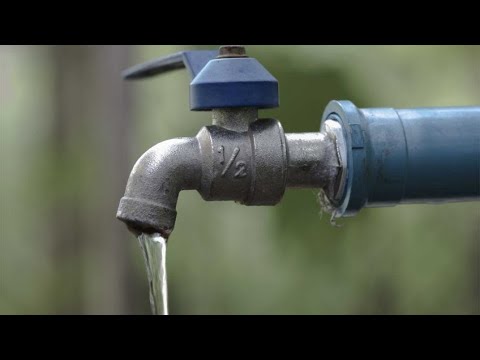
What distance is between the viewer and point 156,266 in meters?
1.08

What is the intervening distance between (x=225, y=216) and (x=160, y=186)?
3.66 metres

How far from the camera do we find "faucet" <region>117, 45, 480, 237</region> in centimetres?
104

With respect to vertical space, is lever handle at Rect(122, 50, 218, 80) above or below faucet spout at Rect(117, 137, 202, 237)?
above

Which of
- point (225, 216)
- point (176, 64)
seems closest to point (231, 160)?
point (176, 64)

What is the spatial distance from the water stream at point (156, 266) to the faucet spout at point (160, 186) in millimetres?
11

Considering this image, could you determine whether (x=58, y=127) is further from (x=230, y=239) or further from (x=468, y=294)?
(x=468, y=294)

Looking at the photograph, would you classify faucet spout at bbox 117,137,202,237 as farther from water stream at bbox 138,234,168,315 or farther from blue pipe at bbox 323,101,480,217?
blue pipe at bbox 323,101,480,217

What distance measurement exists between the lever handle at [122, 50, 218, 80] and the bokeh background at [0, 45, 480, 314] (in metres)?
2.60

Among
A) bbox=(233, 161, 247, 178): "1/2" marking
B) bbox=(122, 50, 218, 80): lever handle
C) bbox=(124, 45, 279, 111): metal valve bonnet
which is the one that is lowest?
bbox=(233, 161, 247, 178): "1/2" marking

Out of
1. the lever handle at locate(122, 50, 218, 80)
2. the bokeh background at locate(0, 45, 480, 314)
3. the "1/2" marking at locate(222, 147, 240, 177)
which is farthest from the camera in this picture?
the bokeh background at locate(0, 45, 480, 314)

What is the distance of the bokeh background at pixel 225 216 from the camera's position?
13.7ft

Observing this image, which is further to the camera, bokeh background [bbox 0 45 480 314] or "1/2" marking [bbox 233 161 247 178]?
bokeh background [bbox 0 45 480 314]

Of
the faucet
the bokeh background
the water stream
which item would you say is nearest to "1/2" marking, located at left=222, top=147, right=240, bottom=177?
the faucet

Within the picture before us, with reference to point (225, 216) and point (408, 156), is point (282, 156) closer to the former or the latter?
point (408, 156)
